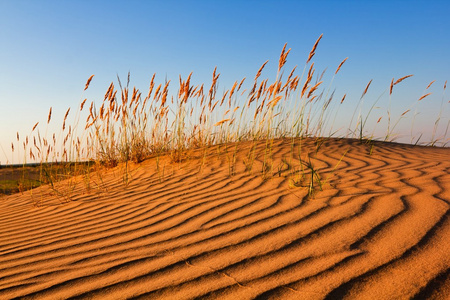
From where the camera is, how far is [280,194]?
2559 millimetres

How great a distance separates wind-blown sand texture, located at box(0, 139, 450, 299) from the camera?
4.52ft

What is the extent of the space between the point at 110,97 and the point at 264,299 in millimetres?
3910

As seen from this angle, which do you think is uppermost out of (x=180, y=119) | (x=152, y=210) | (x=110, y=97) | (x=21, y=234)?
(x=110, y=97)

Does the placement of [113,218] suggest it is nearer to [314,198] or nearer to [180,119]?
[314,198]

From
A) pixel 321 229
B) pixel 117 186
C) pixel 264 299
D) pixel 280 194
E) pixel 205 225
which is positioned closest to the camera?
pixel 264 299

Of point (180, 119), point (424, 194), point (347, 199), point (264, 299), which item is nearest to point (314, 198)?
point (347, 199)

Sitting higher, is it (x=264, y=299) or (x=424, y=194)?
(x=424, y=194)

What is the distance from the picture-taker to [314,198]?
235cm

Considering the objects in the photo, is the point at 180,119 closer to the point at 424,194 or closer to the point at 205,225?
the point at 205,225

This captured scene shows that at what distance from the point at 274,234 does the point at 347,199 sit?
685 millimetres

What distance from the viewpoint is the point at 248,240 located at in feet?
5.98

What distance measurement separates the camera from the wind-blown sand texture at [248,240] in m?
1.38

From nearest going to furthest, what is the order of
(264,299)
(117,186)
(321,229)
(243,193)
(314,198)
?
1. (264,299)
2. (321,229)
3. (314,198)
4. (243,193)
5. (117,186)

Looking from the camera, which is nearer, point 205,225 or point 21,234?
point 205,225
